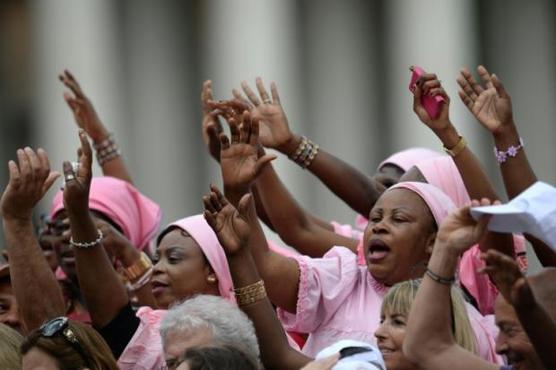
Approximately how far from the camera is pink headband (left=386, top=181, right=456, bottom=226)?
7.21 meters

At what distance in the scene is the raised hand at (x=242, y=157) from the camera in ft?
23.4

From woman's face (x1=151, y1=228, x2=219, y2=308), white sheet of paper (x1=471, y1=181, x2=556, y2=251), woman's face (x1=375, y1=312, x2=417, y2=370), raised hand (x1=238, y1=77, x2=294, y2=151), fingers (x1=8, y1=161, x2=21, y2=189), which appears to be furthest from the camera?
raised hand (x1=238, y1=77, x2=294, y2=151)

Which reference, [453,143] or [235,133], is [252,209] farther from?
[453,143]

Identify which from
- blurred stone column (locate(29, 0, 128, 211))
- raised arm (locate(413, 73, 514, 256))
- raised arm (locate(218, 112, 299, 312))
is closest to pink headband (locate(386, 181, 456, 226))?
raised arm (locate(413, 73, 514, 256))

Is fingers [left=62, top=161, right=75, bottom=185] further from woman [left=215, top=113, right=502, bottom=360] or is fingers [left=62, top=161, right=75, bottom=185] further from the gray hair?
the gray hair

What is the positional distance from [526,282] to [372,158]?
1210cm

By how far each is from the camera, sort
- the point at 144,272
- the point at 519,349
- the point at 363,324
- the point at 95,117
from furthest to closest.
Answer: the point at 95,117, the point at 144,272, the point at 363,324, the point at 519,349

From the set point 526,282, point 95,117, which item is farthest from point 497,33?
point 526,282

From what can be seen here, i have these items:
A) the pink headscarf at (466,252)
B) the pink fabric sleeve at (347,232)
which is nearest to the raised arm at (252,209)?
the pink headscarf at (466,252)

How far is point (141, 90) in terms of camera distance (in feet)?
59.7

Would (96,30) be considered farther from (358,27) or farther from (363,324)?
(363,324)

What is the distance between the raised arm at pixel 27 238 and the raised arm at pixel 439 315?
190cm

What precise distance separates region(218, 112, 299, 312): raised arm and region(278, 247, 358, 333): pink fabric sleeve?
4 centimetres

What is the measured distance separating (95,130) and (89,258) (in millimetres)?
2021
